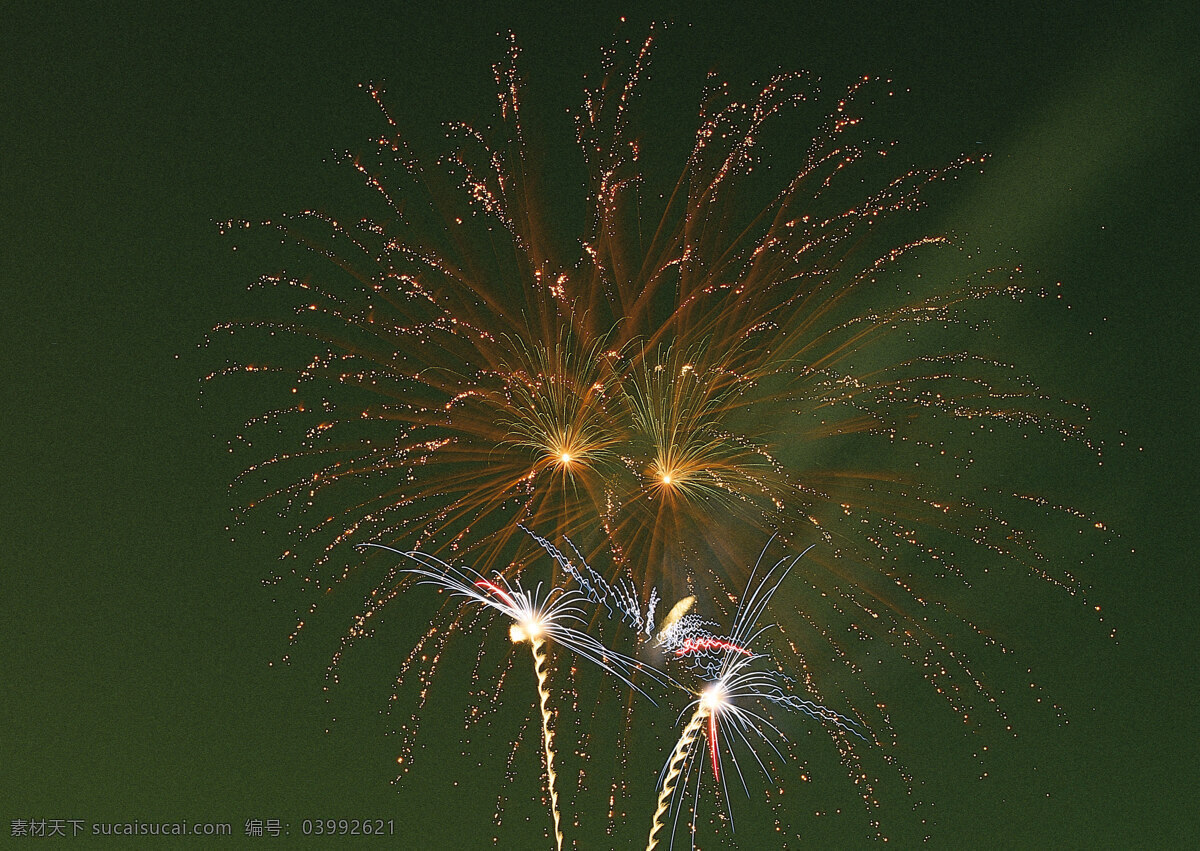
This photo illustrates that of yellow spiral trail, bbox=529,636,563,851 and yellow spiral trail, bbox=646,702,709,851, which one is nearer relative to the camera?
yellow spiral trail, bbox=646,702,709,851

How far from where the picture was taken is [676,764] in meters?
2.74

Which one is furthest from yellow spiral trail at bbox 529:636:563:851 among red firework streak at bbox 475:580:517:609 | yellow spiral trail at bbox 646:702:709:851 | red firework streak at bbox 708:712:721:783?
red firework streak at bbox 708:712:721:783

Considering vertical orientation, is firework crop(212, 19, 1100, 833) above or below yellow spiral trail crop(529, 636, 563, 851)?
above

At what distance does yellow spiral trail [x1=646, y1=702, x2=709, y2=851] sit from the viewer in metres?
2.67

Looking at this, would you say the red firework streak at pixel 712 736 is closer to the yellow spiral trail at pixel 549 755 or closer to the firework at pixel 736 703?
the firework at pixel 736 703

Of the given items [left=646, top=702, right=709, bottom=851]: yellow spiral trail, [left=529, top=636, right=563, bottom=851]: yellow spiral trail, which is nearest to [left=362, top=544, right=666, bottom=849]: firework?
[left=529, top=636, right=563, bottom=851]: yellow spiral trail

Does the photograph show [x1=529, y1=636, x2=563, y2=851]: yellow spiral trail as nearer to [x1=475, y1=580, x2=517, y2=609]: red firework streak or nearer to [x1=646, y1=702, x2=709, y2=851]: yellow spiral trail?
[x1=475, y1=580, x2=517, y2=609]: red firework streak

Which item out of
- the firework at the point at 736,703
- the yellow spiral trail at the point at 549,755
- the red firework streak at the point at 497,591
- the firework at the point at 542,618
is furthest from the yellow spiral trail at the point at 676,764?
the red firework streak at the point at 497,591

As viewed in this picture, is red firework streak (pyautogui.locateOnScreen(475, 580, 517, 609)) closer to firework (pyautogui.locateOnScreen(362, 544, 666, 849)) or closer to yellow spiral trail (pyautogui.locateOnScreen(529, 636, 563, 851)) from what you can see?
firework (pyautogui.locateOnScreen(362, 544, 666, 849))

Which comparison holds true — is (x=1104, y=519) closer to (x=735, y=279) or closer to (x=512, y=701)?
(x=735, y=279)

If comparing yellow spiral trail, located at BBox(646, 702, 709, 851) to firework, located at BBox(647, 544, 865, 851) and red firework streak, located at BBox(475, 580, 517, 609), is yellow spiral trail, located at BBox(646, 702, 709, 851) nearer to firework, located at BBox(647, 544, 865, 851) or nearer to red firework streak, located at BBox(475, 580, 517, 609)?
firework, located at BBox(647, 544, 865, 851)

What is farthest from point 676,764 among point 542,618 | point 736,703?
point 542,618

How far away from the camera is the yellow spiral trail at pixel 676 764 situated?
2.67m

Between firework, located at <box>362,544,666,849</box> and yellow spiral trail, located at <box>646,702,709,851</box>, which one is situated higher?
firework, located at <box>362,544,666,849</box>
